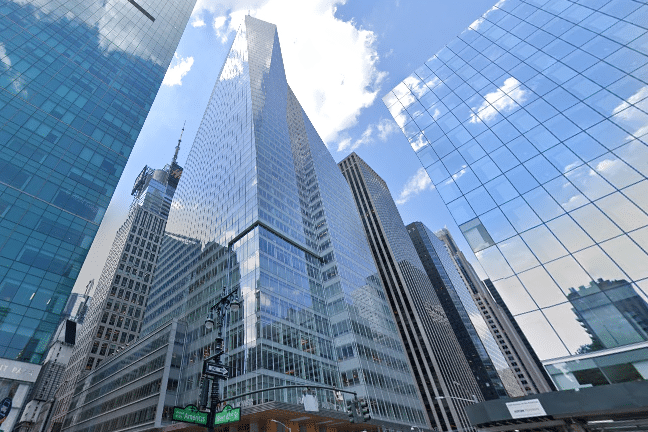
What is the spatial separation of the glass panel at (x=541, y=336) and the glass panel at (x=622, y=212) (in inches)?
229

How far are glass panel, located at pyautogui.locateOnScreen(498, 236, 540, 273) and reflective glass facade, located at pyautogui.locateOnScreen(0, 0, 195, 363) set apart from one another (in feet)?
157

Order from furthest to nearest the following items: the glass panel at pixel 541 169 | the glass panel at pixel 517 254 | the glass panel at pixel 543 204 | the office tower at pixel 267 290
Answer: the office tower at pixel 267 290 → the glass panel at pixel 541 169 → the glass panel at pixel 543 204 → the glass panel at pixel 517 254

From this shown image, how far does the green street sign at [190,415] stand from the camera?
1306cm

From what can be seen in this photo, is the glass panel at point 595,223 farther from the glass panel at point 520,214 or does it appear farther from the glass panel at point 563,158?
the glass panel at point 563,158

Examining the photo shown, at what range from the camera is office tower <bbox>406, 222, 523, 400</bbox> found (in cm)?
13338

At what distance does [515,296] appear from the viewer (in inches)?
680

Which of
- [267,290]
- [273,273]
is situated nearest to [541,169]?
[267,290]

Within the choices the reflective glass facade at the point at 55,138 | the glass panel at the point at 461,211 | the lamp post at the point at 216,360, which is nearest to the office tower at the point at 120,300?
the reflective glass facade at the point at 55,138

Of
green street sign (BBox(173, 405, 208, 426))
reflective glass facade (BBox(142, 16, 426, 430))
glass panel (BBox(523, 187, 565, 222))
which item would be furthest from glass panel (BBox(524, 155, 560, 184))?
reflective glass facade (BBox(142, 16, 426, 430))

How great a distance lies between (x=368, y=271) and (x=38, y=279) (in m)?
59.9

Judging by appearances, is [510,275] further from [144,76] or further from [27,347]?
[144,76]

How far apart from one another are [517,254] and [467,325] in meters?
147

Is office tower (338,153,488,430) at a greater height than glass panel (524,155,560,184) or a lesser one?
greater

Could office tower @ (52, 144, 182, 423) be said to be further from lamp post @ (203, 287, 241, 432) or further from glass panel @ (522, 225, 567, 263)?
glass panel @ (522, 225, 567, 263)
